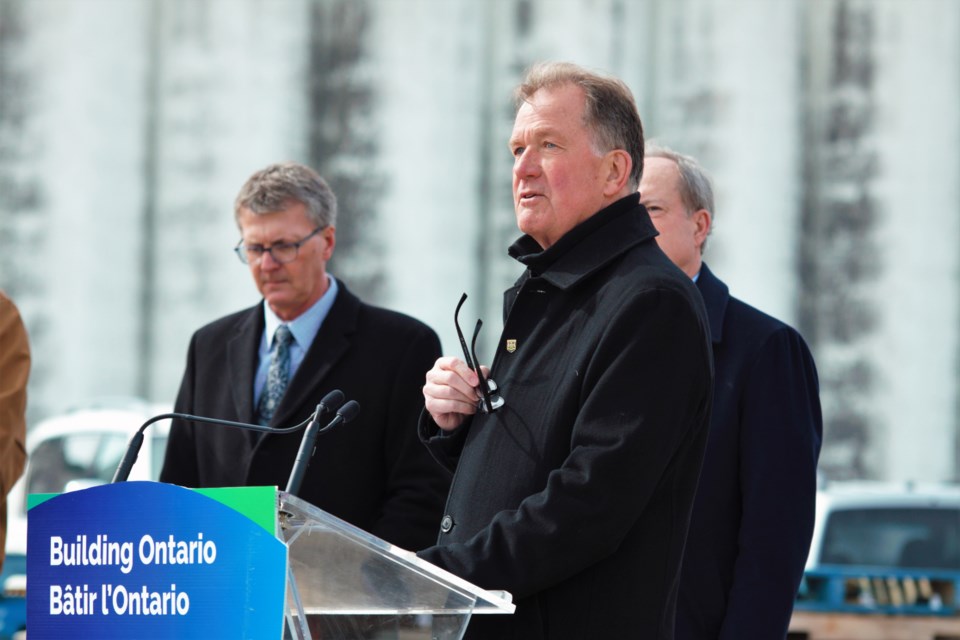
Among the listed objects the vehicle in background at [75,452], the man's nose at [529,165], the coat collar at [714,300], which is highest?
the man's nose at [529,165]

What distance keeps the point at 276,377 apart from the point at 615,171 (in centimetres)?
170

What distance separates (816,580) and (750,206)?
11093 millimetres

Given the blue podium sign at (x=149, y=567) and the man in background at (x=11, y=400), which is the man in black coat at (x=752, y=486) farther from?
the man in background at (x=11, y=400)

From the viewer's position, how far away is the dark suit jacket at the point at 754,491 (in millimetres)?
3627

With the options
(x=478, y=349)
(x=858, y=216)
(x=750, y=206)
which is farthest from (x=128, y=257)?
(x=858, y=216)

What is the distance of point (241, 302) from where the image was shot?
18281mm

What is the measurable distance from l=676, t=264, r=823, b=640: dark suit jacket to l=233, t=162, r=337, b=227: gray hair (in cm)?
138

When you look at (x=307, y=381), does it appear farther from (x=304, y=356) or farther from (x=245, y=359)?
(x=245, y=359)

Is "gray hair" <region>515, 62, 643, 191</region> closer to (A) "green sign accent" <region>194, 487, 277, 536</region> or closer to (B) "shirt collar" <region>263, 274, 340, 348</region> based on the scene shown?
(A) "green sign accent" <region>194, 487, 277, 536</region>

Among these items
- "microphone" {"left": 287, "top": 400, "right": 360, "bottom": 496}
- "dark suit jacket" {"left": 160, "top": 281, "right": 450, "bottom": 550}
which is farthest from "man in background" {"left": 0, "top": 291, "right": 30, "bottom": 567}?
"microphone" {"left": 287, "top": 400, "right": 360, "bottom": 496}

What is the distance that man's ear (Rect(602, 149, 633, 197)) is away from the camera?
3.14 metres

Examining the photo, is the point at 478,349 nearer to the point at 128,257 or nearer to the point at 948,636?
the point at 128,257

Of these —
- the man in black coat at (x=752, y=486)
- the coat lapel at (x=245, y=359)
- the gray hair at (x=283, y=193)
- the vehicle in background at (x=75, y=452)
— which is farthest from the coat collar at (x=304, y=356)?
the vehicle in background at (x=75, y=452)

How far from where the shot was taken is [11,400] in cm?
387
